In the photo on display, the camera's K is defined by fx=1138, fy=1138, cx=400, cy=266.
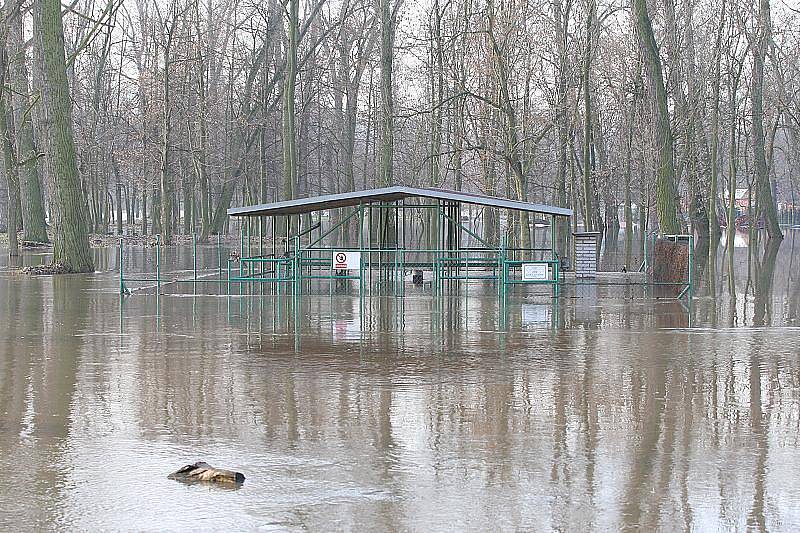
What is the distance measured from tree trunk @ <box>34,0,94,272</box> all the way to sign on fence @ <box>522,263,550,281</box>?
50.5 feet

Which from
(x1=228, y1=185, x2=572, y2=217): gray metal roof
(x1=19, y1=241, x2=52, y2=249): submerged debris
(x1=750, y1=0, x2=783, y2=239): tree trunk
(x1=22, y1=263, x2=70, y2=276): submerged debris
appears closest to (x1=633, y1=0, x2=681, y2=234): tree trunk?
(x1=228, y1=185, x2=572, y2=217): gray metal roof

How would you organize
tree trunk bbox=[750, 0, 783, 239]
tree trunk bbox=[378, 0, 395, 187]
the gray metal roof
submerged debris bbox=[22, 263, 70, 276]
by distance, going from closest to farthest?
1. the gray metal roof
2. submerged debris bbox=[22, 263, 70, 276]
3. tree trunk bbox=[378, 0, 395, 187]
4. tree trunk bbox=[750, 0, 783, 239]

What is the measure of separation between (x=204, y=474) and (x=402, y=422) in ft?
8.68

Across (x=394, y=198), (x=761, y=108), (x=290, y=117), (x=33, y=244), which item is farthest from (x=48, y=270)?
(x=761, y=108)

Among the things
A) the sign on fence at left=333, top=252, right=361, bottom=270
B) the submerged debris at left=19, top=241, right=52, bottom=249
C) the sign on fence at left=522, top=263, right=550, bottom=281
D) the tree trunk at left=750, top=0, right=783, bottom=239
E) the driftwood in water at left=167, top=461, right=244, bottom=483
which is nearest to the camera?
the driftwood in water at left=167, top=461, right=244, bottom=483

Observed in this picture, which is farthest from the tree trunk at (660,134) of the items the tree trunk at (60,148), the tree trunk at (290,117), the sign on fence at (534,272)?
the tree trunk at (60,148)

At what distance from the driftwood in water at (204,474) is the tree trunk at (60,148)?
84.1ft

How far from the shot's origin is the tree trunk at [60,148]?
109 feet

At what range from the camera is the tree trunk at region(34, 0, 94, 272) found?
33.3 m

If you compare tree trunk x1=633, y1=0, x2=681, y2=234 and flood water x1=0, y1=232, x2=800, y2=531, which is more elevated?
tree trunk x1=633, y1=0, x2=681, y2=234

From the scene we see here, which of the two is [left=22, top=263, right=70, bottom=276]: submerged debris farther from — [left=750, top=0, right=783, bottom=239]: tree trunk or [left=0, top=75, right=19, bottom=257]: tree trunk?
[left=750, top=0, right=783, bottom=239]: tree trunk

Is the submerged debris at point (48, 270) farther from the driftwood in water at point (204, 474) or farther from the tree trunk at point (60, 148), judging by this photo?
the driftwood in water at point (204, 474)

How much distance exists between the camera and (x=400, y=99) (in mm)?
58469

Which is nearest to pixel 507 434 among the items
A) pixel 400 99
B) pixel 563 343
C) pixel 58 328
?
pixel 563 343
